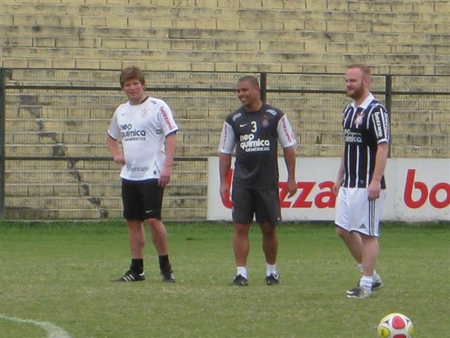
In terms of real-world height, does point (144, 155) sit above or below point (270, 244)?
above

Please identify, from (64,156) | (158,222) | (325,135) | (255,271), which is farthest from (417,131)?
(158,222)

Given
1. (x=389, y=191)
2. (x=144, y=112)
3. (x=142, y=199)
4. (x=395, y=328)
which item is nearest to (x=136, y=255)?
(x=142, y=199)

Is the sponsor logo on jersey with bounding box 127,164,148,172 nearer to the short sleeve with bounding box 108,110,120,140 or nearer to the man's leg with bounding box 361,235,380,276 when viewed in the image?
the short sleeve with bounding box 108,110,120,140

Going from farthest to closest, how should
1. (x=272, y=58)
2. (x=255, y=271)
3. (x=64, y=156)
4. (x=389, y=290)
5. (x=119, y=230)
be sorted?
(x=272, y=58) < (x=64, y=156) < (x=119, y=230) < (x=255, y=271) < (x=389, y=290)

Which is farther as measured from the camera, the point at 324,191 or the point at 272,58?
the point at 272,58

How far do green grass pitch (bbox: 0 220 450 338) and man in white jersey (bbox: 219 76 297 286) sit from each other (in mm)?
358

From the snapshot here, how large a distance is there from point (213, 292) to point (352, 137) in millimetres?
1638

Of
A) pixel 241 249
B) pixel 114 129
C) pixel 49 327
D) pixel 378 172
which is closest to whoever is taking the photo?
pixel 49 327

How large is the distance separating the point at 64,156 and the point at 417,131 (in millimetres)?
6497

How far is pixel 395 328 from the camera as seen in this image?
6578 millimetres

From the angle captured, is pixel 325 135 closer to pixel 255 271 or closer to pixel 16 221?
pixel 16 221

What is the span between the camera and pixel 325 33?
24.8m

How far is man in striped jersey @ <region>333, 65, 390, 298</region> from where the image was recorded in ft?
30.3

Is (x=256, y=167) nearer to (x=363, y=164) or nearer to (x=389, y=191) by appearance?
(x=363, y=164)
